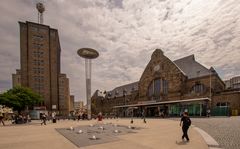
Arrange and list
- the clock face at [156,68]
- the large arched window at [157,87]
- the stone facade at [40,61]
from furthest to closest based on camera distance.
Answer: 1. the stone facade at [40,61]
2. the clock face at [156,68]
3. the large arched window at [157,87]

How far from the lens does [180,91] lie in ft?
186

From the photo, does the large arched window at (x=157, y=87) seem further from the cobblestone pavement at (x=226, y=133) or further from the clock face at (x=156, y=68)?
the cobblestone pavement at (x=226, y=133)

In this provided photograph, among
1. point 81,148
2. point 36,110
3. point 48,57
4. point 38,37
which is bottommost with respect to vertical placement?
point 36,110

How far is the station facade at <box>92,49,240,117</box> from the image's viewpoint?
44250 millimetres

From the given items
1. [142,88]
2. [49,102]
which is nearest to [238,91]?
[142,88]

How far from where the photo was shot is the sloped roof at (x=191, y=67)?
5494 centimetres

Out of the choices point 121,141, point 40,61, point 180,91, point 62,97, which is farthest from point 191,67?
point 62,97

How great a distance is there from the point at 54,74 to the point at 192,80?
2525 inches

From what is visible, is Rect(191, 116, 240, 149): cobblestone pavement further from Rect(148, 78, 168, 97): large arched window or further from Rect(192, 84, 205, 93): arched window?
Rect(148, 78, 168, 97): large arched window

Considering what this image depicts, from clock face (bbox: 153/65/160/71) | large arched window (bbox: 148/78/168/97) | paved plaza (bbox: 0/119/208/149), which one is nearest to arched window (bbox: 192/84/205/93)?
large arched window (bbox: 148/78/168/97)

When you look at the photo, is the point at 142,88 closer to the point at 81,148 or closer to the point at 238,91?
the point at 238,91

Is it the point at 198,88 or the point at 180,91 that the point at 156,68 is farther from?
the point at 198,88

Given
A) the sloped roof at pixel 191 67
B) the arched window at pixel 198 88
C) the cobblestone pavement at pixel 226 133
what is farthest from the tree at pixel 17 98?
the cobblestone pavement at pixel 226 133

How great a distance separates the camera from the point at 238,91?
41688mm
